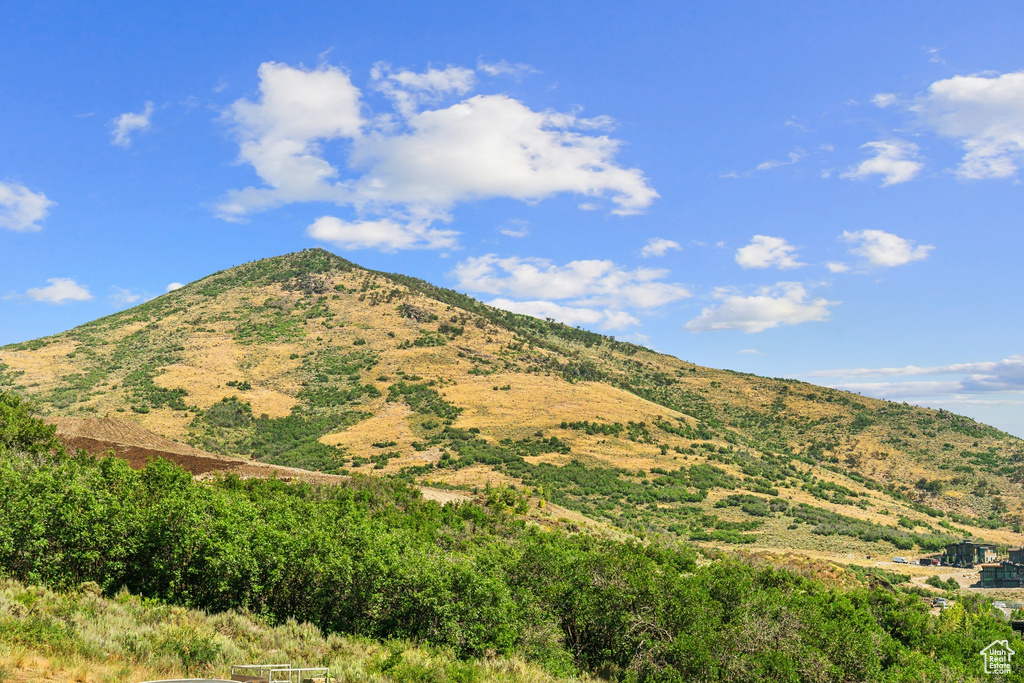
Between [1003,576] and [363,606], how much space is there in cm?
4149

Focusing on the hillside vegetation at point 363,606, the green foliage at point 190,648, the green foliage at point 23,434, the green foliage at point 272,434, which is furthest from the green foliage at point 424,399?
the green foliage at point 190,648

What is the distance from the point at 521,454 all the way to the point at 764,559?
3065 centimetres

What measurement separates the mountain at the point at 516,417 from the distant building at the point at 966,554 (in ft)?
5.56

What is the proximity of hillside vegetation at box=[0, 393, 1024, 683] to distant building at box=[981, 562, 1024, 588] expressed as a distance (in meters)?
21.0

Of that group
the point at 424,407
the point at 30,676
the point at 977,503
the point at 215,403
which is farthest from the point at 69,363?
the point at 977,503

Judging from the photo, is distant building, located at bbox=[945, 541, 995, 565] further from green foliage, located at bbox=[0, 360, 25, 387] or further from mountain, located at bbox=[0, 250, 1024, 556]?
green foliage, located at bbox=[0, 360, 25, 387]

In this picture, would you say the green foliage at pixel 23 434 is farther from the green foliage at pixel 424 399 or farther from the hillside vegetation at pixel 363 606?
the green foliage at pixel 424 399

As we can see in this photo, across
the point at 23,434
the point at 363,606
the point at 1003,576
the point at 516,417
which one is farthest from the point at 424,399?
the point at 363,606

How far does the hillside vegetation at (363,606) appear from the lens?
12281 mm

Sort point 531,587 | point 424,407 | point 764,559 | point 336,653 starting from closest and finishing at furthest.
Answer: point 336,653 < point 531,587 < point 764,559 < point 424,407

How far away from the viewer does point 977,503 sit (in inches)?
2489

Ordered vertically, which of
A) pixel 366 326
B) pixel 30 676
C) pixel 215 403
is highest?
pixel 366 326

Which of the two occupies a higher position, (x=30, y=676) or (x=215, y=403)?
(x=215, y=403)

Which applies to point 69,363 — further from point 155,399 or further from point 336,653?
point 336,653
